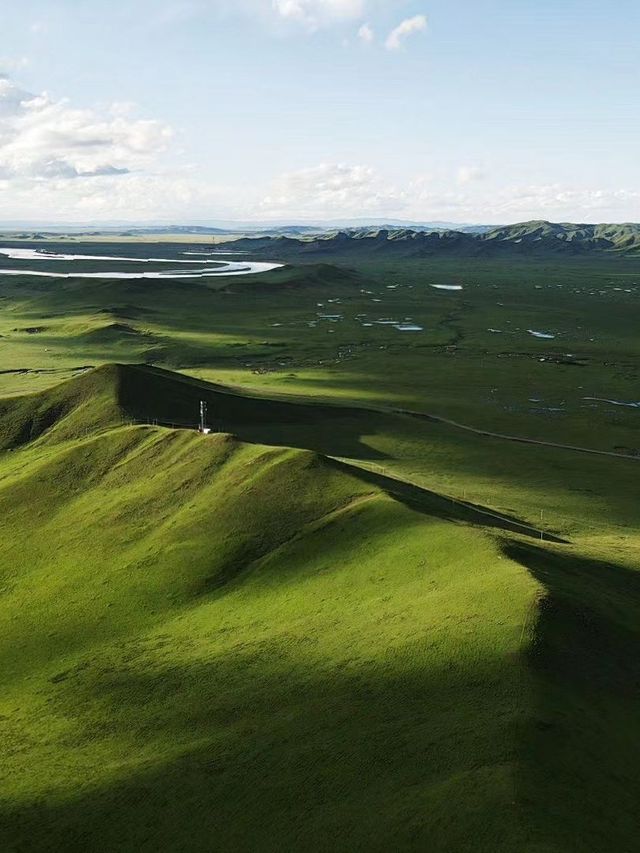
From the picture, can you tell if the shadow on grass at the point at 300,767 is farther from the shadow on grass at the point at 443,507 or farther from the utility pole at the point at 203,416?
the utility pole at the point at 203,416

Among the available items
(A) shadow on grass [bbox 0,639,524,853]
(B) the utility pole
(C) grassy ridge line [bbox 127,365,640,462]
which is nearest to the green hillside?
(A) shadow on grass [bbox 0,639,524,853]

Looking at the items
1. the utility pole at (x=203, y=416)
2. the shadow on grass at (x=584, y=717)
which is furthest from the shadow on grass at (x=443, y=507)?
the utility pole at (x=203, y=416)

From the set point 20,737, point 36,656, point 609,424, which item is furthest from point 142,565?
point 609,424

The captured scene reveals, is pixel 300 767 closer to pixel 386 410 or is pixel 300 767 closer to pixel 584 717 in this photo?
pixel 584 717

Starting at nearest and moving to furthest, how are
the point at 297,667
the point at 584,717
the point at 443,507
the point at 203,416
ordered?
the point at 584,717
the point at 297,667
the point at 443,507
the point at 203,416

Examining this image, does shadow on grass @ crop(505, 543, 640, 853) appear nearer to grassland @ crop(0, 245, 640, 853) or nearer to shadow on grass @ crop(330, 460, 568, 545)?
grassland @ crop(0, 245, 640, 853)

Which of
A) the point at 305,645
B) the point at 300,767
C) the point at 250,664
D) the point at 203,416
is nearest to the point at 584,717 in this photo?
the point at 300,767
